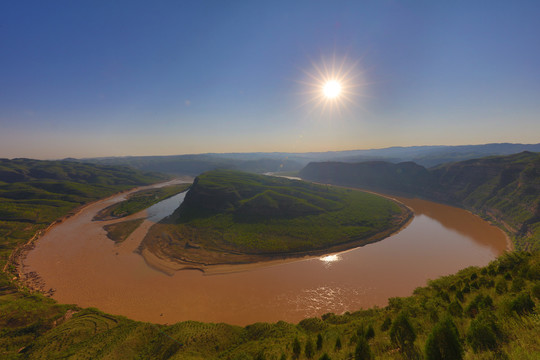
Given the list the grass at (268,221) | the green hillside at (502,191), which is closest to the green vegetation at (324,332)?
the grass at (268,221)

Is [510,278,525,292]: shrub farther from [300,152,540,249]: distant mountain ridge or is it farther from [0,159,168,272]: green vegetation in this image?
[0,159,168,272]: green vegetation

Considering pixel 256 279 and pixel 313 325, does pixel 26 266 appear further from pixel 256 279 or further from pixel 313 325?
pixel 313 325

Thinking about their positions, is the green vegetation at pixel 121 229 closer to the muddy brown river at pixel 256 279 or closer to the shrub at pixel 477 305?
the muddy brown river at pixel 256 279

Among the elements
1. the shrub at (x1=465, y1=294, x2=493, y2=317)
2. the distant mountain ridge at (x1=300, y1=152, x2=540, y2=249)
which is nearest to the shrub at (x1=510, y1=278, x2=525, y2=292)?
the shrub at (x1=465, y1=294, x2=493, y2=317)

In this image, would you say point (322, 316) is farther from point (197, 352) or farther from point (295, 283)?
point (197, 352)

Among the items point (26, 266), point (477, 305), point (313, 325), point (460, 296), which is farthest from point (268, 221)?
point (26, 266)

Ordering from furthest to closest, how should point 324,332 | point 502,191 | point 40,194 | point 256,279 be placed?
point 40,194 < point 502,191 < point 256,279 < point 324,332

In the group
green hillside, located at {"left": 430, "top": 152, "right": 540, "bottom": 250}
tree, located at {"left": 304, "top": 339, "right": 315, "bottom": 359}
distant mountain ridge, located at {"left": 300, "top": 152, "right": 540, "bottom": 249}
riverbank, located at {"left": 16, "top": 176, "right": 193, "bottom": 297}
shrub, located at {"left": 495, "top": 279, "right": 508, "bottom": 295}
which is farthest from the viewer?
distant mountain ridge, located at {"left": 300, "top": 152, "right": 540, "bottom": 249}

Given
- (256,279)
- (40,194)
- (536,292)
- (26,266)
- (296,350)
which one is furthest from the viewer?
(40,194)
